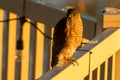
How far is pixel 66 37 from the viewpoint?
2.31m

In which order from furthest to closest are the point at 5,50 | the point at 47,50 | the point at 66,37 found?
the point at 5,50
the point at 47,50
the point at 66,37

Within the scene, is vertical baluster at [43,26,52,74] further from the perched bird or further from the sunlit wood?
the perched bird

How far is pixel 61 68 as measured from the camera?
1.75 meters

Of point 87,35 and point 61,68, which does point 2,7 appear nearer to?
point 87,35

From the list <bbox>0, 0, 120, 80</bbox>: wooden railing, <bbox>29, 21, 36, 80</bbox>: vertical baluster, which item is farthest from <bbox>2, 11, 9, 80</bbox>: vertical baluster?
<bbox>29, 21, 36, 80</bbox>: vertical baluster

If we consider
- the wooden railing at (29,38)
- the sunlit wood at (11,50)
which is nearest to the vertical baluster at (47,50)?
the wooden railing at (29,38)

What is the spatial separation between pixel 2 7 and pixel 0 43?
8.8 inches

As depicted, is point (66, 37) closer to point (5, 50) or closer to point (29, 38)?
point (29, 38)

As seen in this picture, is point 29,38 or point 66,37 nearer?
point 66,37

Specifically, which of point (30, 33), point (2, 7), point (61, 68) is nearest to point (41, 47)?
point (30, 33)

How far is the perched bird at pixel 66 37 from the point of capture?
218 cm

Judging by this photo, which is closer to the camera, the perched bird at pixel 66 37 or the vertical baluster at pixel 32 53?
the perched bird at pixel 66 37

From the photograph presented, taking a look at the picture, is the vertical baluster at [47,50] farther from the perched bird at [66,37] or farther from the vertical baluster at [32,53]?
the perched bird at [66,37]

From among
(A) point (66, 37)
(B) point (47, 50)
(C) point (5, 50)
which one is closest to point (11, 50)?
(C) point (5, 50)
